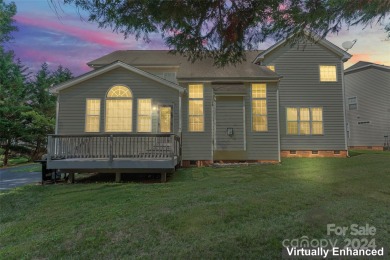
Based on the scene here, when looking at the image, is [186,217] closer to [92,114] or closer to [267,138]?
[92,114]

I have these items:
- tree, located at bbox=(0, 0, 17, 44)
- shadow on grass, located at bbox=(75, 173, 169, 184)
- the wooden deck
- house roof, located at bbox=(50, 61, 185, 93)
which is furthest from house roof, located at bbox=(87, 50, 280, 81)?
tree, located at bbox=(0, 0, 17, 44)

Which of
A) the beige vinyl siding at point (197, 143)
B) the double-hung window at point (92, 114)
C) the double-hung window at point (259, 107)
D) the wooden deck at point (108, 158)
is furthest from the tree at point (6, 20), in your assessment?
the double-hung window at point (259, 107)

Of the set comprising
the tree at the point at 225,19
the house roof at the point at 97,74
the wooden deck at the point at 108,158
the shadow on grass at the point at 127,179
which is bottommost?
the shadow on grass at the point at 127,179

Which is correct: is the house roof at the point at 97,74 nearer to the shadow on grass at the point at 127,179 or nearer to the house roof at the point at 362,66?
the shadow on grass at the point at 127,179

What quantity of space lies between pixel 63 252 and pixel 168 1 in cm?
387

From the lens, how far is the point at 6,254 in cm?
388

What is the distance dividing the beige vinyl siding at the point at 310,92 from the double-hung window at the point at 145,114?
8028 mm

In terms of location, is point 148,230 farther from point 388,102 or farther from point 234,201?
point 388,102

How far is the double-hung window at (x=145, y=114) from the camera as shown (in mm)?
12375

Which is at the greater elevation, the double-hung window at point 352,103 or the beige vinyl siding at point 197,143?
the double-hung window at point 352,103

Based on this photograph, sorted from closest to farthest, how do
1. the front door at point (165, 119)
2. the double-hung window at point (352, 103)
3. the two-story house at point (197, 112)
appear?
the two-story house at point (197, 112)
the front door at point (165, 119)
the double-hung window at point (352, 103)

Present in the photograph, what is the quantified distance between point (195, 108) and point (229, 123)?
1859 mm

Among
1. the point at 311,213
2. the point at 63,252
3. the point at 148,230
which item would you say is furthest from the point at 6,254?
the point at 311,213

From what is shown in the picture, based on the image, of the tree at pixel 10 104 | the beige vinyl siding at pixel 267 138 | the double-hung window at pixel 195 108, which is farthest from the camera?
the tree at pixel 10 104
